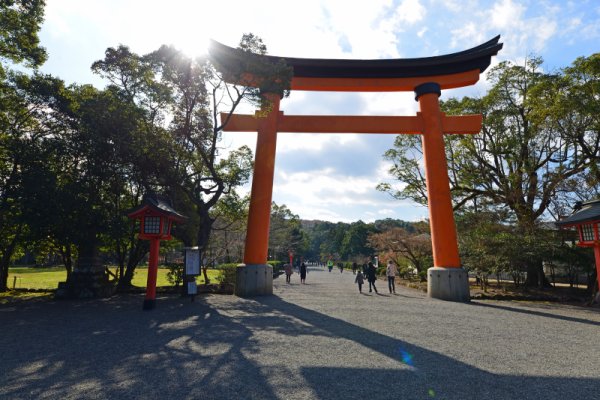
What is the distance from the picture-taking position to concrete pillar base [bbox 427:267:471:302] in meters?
10.1

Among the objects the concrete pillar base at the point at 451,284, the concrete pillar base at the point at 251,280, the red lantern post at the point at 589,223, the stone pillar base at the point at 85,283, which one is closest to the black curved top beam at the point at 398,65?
the red lantern post at the point at 589,223

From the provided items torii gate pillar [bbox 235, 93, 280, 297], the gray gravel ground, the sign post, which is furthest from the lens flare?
the sign post

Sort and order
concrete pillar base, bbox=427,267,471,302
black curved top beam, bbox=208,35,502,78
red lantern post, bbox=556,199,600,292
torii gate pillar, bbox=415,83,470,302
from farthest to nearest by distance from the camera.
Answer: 1. black curved top beam, bbox=208,35,502,78
2. torii gate pillar, bbox=415,83,470,302
3. concrete pillar base, bbox=427,267,471,302
4. red lantern post, bbox=556,199,600,292

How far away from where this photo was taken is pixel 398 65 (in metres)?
11.6

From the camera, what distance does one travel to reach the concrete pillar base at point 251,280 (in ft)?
34.4

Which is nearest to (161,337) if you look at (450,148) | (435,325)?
(435,325)

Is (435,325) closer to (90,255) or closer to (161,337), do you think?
(161,337)

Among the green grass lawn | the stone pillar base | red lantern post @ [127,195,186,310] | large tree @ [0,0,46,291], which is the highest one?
large tree @ [0,0,46,291]

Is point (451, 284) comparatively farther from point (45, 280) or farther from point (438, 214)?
point (45, 280)

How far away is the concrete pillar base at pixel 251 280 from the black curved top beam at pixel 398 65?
25.1 feet

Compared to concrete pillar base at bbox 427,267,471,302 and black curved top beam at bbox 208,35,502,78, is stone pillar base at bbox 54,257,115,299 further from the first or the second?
concrete pillar base at bbox 427,267,471,302

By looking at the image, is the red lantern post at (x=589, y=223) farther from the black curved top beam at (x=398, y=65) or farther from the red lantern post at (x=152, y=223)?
the red lantern post at (x=152, y=223)

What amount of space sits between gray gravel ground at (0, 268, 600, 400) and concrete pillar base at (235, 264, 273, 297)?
2245 mm

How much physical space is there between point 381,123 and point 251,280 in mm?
7547
